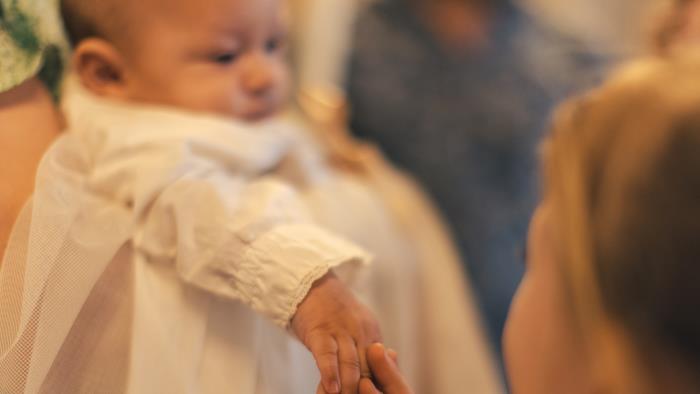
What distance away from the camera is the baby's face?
0.74m

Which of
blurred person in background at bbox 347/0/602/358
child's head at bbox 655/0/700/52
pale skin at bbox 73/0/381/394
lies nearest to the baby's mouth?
pale skin at bbox 73/0/381/394

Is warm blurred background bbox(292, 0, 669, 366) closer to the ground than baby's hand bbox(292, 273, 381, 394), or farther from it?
closer to the ground

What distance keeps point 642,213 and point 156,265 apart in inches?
16.2

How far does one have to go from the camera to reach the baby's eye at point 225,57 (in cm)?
77

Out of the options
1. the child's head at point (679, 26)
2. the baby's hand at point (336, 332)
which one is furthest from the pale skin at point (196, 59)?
the child's head at point (679, 26)

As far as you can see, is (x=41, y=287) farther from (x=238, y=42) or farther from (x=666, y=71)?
(x=666, y=71)

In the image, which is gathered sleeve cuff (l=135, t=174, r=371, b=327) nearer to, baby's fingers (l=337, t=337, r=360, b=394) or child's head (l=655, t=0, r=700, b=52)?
baby's fingers (l=337, t=337, r=360, b=394)

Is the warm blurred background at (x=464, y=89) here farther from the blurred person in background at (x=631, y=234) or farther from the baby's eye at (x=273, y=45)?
the blurred person in background at (x=631, y=234)

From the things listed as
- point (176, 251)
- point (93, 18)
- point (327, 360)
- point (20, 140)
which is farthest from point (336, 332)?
point (93, 18)

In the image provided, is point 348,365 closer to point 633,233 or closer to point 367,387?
point 367,387

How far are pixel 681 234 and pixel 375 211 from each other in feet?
2.04

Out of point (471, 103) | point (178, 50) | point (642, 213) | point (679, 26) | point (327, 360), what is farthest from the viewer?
point (471, 103)

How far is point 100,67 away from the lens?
783 millimetres

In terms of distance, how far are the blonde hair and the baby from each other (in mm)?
204
